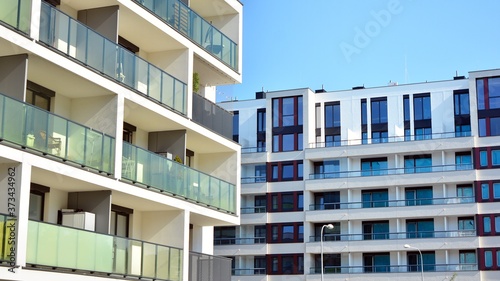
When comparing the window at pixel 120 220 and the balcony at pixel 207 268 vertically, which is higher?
the window at pixel 120 220

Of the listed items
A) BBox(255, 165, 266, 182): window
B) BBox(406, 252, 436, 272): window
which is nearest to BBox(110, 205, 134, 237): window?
BBox(406, 252, 436, 272): window

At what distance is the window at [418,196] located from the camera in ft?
260

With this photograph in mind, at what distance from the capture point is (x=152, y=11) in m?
29.7

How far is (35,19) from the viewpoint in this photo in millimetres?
22891

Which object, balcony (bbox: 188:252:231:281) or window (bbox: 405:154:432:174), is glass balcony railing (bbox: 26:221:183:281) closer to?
balcony (bbox: 188:252:231:281)

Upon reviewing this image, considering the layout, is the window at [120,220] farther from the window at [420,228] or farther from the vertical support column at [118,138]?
the window at [420,228]

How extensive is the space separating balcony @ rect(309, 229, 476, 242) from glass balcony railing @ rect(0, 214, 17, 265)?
2383 inches

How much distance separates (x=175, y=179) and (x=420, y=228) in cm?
5238

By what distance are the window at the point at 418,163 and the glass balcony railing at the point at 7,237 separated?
61.8 metres

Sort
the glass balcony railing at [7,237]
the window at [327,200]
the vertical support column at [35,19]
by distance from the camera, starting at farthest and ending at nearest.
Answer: the window at [327,200]
the vertical support column at [35,19]
the glass balcony railing at [7,237]

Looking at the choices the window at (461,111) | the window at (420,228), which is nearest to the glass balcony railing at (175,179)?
the window at (420,228)

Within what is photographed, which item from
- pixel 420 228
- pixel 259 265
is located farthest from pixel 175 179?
pixel 259 265

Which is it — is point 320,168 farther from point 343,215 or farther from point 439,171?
point 439,171

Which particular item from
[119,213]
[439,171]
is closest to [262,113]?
[439,171]
